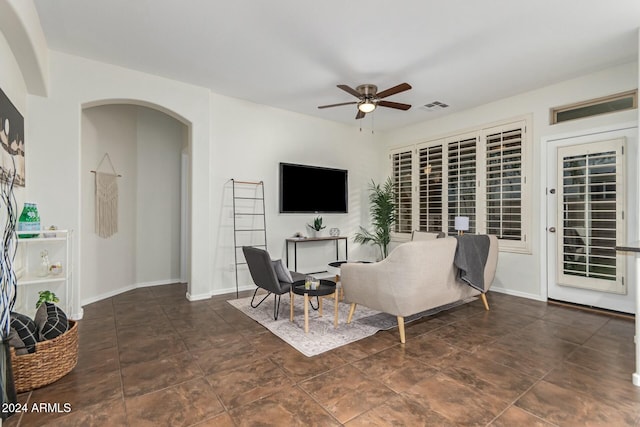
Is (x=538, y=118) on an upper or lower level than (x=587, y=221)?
upper

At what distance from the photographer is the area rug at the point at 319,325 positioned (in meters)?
2.91

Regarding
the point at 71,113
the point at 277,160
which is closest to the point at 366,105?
the point at 277,160

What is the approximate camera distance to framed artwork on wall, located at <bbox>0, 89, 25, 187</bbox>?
8.11 feet

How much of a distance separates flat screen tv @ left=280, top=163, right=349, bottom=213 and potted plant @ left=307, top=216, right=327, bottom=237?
16 cm

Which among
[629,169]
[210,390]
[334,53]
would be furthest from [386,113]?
[210,390]

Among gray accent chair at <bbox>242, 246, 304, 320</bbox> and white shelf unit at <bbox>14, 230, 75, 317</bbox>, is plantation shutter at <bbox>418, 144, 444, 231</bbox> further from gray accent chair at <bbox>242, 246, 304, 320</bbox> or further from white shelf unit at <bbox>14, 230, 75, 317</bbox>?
white shelf unit at <bbox>14, 230, 75, 317</bbox>

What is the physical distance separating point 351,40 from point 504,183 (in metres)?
3.23

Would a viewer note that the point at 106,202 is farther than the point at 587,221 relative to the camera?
Yes

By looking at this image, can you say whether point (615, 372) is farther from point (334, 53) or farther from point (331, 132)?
point (331, 132)

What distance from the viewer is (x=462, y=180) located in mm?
5367

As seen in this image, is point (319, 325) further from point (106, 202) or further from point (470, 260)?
point (106, 202)

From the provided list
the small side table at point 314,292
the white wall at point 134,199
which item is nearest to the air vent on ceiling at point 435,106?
the small side table at point 314,292

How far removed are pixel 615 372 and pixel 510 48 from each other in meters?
3.14

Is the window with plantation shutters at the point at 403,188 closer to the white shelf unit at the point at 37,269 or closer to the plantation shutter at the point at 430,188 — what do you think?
the plantation shutter at the point at 430,188
